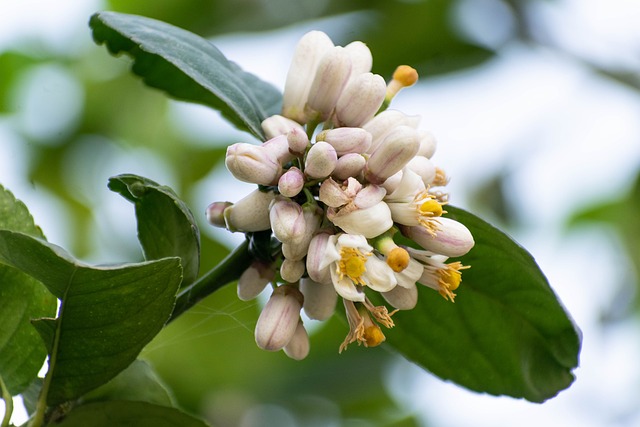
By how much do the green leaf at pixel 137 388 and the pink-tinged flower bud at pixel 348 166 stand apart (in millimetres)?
453

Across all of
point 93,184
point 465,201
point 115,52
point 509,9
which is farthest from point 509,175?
point 115,52

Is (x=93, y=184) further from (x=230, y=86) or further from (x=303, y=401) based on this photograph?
(x=230, y=86)

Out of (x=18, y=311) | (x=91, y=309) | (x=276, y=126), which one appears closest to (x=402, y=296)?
(x=276, y=126)

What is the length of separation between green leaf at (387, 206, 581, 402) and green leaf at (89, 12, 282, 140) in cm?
44

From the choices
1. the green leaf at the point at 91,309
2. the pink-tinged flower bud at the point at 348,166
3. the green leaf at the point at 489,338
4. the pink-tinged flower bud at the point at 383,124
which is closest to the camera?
the green leaf at the point at 91,309

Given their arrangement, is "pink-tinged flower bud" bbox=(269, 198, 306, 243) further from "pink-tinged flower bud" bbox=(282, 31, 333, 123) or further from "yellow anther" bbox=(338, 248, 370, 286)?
"pink-tinged flower bud" bbox=(282, 31, 333, 123)

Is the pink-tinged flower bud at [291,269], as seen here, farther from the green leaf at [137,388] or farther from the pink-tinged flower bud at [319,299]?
the green leaf at [137,388]

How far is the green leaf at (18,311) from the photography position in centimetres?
141

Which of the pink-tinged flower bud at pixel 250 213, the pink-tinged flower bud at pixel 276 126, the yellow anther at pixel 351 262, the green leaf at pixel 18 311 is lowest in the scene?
the green leaf at pixel 18 311

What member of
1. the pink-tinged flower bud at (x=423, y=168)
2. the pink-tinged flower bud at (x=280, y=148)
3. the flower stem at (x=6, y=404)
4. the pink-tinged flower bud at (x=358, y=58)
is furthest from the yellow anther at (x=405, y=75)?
the flower stem at (x=6, y=404)

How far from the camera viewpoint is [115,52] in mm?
1557

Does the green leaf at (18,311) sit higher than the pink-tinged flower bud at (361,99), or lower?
lower

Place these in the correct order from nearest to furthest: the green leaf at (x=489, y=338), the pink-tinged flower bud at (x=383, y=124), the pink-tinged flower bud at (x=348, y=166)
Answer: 1. the pink-tinged flower bud at (x=348, y=166)
2. the pink-tinged flower bud at (x=383, y=124)
3. the green leaf at (x=489, y=338)

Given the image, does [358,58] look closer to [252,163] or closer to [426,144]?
[426,144]
